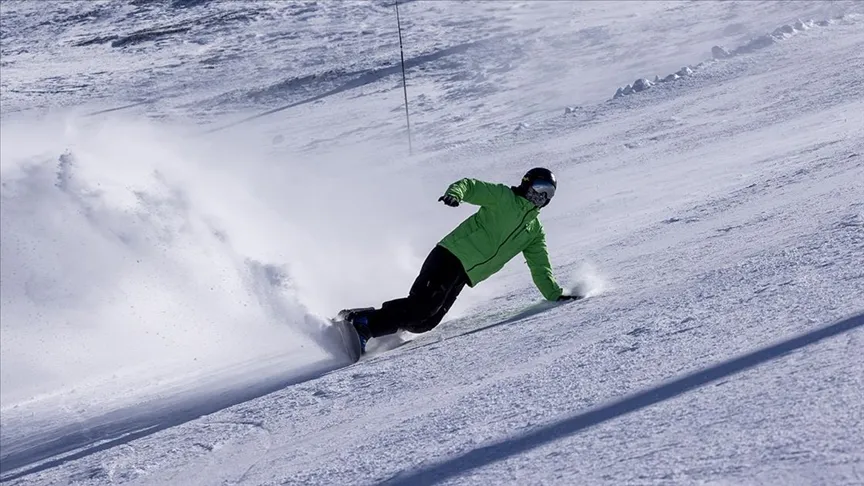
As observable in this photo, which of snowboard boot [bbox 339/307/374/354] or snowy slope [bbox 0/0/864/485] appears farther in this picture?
snowboard boot [bbox 339/307/374/354]

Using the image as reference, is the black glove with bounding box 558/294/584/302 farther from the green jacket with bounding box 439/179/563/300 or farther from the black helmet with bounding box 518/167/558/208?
the black helmet with bounding box 518/167/558/208

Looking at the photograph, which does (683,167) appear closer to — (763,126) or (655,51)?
(763,126)

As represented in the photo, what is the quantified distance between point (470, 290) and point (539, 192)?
2.21m

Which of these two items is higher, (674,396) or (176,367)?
(674,396)

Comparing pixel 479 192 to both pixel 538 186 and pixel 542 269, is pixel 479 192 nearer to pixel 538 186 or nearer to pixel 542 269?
pixel 538 186

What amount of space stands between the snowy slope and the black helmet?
2.57 feet

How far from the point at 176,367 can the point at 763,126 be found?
830 cm

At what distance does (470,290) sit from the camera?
28.1 ft

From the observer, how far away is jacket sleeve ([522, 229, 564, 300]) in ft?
22.2

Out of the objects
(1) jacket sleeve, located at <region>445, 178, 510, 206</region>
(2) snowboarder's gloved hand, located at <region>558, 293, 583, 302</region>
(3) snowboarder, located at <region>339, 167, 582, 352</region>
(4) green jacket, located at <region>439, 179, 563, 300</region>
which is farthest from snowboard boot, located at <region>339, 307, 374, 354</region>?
(2) snowboarder's gloved hand, located at <region>558, 293, 583, 302</region>

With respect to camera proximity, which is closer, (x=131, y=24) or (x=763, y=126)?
(x=763, y=126)

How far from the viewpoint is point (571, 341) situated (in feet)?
17.7

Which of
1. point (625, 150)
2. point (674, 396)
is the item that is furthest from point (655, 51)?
point (674, 396)

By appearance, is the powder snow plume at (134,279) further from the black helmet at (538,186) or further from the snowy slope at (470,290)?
the black helmet at (538,186)
